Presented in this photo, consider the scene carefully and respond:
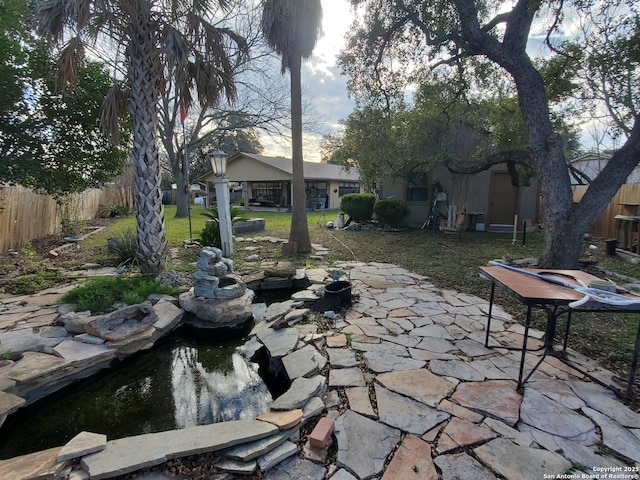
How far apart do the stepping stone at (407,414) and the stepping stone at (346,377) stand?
0.22 m

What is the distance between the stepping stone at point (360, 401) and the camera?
221cm

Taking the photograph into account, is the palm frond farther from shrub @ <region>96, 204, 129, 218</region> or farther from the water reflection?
shrub @ <region>96, 204, 129, 218</region>

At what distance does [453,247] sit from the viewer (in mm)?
8289

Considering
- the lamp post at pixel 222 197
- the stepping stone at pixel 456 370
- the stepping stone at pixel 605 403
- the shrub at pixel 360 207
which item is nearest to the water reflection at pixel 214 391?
the stepping stone at pixel 456 370

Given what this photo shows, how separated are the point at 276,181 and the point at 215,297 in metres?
17.1

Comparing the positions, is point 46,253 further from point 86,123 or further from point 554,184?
point 554,184

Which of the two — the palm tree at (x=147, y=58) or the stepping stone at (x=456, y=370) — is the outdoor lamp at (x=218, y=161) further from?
the stepping stone at (x=456, y=370)

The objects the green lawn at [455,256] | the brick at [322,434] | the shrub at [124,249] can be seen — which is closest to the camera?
the brick at [322,434]

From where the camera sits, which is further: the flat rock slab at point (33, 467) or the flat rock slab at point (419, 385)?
the flat rock slab at point (419, 385)

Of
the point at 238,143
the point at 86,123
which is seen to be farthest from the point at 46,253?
the point at 238,143

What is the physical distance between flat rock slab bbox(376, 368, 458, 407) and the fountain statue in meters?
2.20

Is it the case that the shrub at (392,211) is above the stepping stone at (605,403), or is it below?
above

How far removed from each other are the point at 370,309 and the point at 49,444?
330cm

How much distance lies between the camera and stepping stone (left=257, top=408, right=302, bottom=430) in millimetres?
2025
